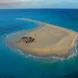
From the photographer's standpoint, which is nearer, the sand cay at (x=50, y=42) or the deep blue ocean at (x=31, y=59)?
the deep blue ocean at (x=31, y=59)

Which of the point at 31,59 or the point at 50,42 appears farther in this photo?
the point at 50,42

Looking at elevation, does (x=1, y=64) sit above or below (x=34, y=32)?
below

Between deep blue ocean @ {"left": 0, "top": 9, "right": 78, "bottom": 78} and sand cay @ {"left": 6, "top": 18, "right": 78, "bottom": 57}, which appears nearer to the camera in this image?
deep blue ocean @ {"left": 0, "top": 9, "right": 78, "bottom": 78}

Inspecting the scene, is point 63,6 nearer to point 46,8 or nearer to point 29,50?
point 46,8

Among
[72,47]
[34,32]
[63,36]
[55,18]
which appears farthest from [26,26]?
[72,47]

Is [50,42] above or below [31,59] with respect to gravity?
above
